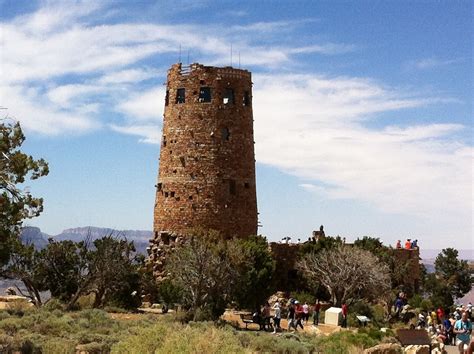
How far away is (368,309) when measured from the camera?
1441 inches

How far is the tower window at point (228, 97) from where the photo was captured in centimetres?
4041

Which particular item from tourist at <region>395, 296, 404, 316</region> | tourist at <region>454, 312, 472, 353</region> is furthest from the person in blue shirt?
tourist at <region>395, 296, 404, 316</region>

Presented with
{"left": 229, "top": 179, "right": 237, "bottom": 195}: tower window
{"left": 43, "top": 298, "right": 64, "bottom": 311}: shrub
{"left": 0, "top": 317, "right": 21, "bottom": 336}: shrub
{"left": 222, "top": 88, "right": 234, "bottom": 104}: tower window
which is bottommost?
{"left": 0, "top": 317, "right": 21, "bottom": 336}: shrub

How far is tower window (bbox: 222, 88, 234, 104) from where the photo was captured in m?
40.4

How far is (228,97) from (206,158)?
3.70 meters

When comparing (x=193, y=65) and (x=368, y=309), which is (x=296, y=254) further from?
(x=193, y=65)

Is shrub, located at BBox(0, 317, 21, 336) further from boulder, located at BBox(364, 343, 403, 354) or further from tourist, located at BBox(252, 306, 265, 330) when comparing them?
boulder, located at BBox(364, 343, 403, 354)

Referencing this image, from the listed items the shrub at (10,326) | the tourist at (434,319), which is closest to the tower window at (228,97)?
the tourist at (434,319)

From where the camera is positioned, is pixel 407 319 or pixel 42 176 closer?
pixel 42 176

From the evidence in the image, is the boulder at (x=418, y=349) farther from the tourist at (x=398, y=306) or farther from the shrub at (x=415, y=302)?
the shrub at (x=415, y=302)

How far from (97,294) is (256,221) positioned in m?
10.6

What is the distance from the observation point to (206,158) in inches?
1564

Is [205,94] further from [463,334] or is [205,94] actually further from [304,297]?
[463,334]

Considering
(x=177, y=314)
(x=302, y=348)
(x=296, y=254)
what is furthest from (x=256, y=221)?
(x=302, y=348)
